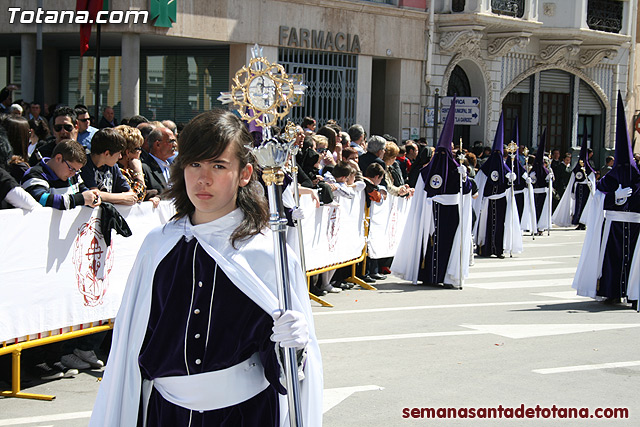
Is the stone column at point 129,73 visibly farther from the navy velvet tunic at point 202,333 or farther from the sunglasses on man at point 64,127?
the navy velvet tunic at point 202,333

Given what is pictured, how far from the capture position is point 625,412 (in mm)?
6461

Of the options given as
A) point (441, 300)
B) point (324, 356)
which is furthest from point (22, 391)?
point (441, 300)

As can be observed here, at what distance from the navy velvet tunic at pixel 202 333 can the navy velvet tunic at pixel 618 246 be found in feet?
27.3

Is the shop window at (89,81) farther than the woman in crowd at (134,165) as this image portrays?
Yes

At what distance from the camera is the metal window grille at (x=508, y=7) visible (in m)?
28.0

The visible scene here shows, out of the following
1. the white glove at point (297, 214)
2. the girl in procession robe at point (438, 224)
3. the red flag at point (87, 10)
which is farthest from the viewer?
the red flag at point (87, 10)

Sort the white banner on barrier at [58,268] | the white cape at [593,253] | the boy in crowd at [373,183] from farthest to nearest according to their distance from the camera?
1. the boy in crowd at [373,183]
2. the white cape at [593,253]
3. the white banner on barrier at [58,268]

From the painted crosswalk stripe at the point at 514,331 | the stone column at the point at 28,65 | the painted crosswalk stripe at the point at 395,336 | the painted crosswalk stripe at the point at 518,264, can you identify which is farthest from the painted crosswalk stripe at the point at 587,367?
the stone column at the point at 28,65

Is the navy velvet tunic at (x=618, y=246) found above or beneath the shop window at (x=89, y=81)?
beneath

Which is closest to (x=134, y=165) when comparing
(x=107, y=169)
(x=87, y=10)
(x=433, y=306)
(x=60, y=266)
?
(x=107, y=169)

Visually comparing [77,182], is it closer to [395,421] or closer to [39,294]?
[39,294]

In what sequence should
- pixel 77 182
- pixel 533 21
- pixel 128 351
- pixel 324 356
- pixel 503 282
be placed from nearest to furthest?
pixel 128 351 → pixel 77 182 → pixel 324 356 → pixel 503 282 → pixel 533 21

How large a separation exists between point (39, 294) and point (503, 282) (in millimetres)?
7686

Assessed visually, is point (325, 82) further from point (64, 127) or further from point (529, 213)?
point (64, 127)
